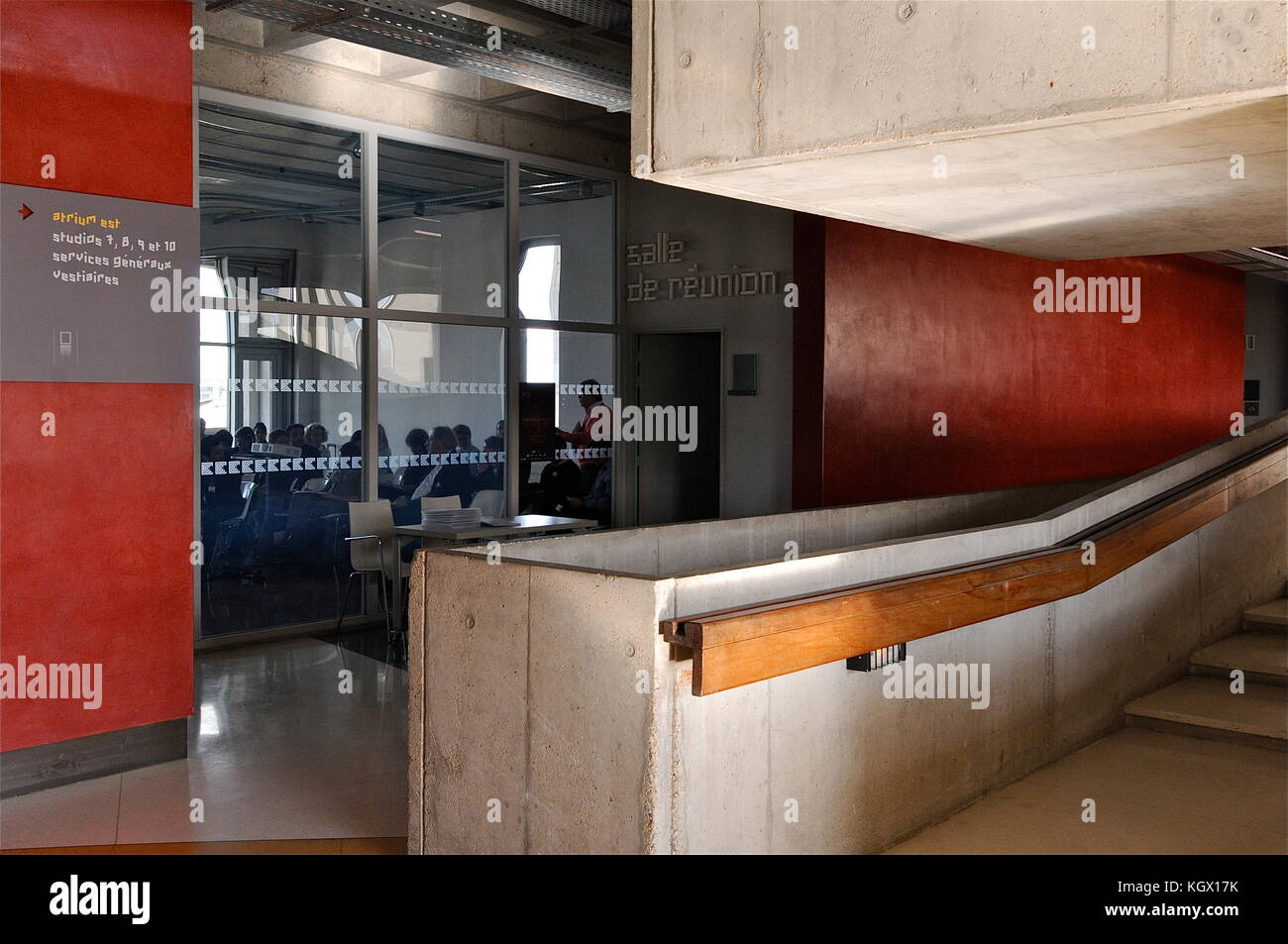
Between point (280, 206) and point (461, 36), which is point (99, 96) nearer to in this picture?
point (461, 36)

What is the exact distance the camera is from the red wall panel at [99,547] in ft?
15.2

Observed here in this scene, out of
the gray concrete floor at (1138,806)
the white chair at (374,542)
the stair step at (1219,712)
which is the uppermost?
the white chair at (374,542)

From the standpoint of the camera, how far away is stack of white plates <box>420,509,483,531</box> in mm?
7109

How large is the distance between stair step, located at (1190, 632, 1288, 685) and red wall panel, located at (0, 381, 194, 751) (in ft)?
15.8

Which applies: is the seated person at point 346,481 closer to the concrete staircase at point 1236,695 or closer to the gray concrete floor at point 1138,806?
the gray concrete floor at point 1138,806

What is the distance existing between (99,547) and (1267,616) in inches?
222

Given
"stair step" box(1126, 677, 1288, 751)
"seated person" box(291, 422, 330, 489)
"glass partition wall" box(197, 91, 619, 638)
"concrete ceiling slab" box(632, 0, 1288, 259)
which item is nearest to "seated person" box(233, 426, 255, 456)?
"glass partition wall" box(197, 91, 619, 638)

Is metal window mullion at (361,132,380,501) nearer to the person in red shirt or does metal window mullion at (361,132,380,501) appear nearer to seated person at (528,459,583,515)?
seated person at (528,459,583,515)

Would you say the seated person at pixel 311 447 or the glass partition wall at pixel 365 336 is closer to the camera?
the glass partition wall at pixel 365 336

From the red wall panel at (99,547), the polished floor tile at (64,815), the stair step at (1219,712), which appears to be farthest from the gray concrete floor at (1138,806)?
the red wall panel at (99,547)

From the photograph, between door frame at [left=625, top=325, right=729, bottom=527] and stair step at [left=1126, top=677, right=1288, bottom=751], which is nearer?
stair step at [left=1126, top=677, right=1288, bottom=751]

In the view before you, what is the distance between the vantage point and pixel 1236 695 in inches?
203

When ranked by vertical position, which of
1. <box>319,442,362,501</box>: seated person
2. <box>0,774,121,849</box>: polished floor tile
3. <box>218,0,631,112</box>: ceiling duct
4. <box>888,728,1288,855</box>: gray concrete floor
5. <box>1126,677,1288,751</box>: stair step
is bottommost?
<box>0,774,121,849</box>: polished floor tile
